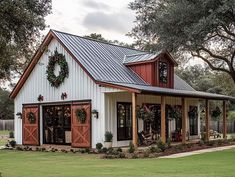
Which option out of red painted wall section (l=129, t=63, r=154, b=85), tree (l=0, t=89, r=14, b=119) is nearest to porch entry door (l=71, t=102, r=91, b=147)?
red painted wall section (l=129, t=63, r=154, b=85)

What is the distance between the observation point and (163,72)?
24438 millimetres

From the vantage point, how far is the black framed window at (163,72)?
24.2 m

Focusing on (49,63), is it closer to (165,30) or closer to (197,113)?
(165,30)

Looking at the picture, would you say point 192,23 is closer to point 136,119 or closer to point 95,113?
point 136,119

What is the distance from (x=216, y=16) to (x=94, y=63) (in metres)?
8.61

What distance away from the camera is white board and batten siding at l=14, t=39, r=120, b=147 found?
20797 mm

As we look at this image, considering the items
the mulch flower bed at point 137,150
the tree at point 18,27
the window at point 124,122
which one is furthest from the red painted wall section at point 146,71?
the tree at point 18,27

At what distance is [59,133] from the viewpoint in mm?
23391

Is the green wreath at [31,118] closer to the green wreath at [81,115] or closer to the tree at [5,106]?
the green wreath at [81,115]

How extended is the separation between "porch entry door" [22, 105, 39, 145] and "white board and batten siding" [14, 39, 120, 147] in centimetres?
48

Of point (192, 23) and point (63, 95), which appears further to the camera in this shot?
point (63, 95)

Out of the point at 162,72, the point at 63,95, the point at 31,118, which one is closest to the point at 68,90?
the point at 63,95

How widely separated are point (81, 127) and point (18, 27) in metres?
12.5

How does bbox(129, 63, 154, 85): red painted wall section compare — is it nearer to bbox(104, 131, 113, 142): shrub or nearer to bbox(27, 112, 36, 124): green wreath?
bbox(104, 131, 113, 142): shrub
